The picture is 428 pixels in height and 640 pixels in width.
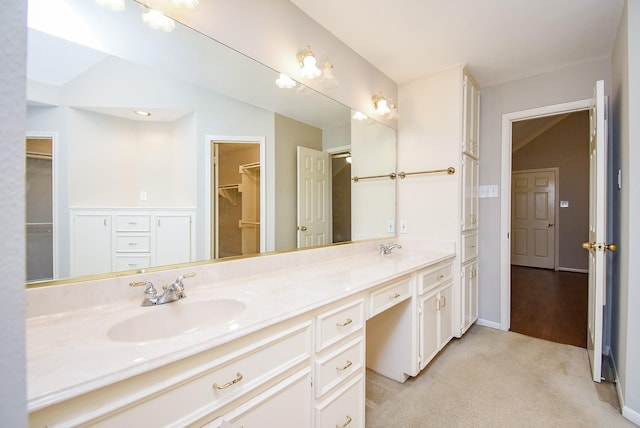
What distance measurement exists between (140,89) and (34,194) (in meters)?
0.54

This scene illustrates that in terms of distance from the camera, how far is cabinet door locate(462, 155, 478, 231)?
2412 mm

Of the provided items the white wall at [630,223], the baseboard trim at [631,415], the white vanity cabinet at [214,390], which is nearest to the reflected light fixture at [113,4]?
the white vanity cabinet at [214,390]

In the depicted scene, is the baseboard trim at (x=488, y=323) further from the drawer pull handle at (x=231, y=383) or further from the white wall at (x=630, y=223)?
the drawer pull handle at (x=231, y=383)

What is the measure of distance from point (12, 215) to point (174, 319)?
838 millimetres

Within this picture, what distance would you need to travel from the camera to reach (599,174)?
1768 mm

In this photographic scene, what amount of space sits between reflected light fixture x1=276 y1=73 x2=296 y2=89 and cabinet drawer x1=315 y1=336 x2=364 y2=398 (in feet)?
4.72

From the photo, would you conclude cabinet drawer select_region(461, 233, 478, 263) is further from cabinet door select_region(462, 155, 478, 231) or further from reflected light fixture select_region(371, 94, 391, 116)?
reflected light fixture select_region(371, 94, 391, 116)

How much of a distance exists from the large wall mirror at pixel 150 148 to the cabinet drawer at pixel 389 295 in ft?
1.97

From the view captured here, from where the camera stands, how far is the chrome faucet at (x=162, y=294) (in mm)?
1033

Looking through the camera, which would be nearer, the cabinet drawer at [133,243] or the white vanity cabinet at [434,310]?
the cabinet drawer at [133,243]

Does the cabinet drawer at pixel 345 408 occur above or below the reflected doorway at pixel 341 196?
below

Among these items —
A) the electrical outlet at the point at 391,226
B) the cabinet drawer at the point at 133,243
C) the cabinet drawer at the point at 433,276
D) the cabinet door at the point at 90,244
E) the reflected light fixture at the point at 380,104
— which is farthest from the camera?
the electrical outlet at the point at 391,226

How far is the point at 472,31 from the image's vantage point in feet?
6.40

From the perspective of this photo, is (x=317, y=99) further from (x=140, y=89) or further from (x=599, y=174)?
(x=599, y=174)
